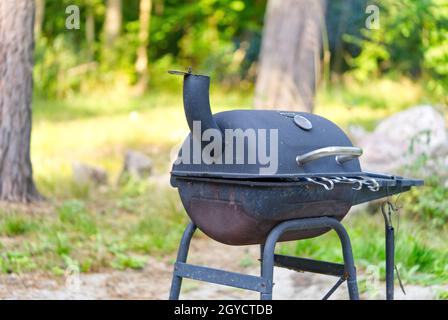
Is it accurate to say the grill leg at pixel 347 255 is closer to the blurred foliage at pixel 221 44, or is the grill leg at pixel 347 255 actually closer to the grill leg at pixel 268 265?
the grill leg at pixel 268 265

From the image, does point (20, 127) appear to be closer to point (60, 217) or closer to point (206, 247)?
point (60, 217)

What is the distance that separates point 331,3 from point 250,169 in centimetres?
1101

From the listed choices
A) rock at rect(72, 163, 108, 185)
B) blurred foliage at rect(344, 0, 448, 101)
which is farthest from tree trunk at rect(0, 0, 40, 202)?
blurred foliage at rect(344, 0, 448, 101)

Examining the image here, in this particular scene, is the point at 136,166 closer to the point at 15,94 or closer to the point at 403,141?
the point at 15,94

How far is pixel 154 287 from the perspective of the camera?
4594mm

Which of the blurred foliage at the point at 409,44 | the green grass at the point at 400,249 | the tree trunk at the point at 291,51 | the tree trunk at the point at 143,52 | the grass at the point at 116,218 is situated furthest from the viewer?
the tree trunk at the point at 143,52

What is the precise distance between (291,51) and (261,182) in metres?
5.88

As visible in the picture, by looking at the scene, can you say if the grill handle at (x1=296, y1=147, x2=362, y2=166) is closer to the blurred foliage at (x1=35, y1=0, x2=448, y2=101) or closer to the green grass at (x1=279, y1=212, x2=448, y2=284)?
the green grass at (x1=279, y1=212, x2=448, y2=284)

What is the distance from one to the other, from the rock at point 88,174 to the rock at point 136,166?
0.64 feet

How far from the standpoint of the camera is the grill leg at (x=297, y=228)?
2766mm

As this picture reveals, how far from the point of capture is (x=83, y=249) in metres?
4.93

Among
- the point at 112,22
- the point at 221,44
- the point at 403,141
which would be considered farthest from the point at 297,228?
the point at 221,44

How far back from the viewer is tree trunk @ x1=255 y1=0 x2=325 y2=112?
8.27 meters

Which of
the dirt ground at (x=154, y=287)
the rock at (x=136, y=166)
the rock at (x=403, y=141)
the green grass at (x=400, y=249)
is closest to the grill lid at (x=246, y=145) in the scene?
the dirt ground at (x=154, y=287)
